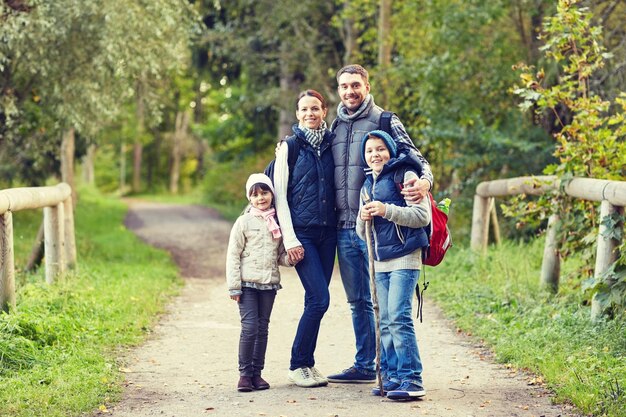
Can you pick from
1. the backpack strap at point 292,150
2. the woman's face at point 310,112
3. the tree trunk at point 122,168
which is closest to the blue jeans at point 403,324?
the backpack strap at point 292,150

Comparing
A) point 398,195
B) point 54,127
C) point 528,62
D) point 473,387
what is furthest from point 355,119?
point 528,62

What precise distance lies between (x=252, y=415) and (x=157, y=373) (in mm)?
1667

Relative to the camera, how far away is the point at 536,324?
28.3 feet

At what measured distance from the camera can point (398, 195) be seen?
20.7 feet

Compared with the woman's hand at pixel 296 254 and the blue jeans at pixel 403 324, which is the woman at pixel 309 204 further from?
the blue jeans at pixel 403 324

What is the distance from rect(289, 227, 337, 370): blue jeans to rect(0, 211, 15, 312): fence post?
2774 millimetres

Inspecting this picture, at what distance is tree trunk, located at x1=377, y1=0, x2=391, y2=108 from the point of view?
59.9 feet

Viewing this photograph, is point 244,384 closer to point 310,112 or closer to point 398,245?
point 398,245

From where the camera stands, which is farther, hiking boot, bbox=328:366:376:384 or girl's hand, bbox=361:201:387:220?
hiking boot, bbox=328:366:376:384

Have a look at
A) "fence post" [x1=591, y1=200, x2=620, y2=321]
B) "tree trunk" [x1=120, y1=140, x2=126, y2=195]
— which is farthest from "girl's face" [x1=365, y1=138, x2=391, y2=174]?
"tree trunk" [x1=120, y1=140, x2=126, y2=195]

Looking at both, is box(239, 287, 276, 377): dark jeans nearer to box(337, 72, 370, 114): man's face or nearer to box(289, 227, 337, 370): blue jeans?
box(289, 227, 337, 370): blue jeans

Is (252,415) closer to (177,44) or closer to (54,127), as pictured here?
(177,44)

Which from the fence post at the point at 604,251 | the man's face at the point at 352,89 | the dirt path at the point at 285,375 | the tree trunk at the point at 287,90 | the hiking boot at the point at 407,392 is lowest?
the dirt path at the point at 285,375

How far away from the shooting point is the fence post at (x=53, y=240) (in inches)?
426
